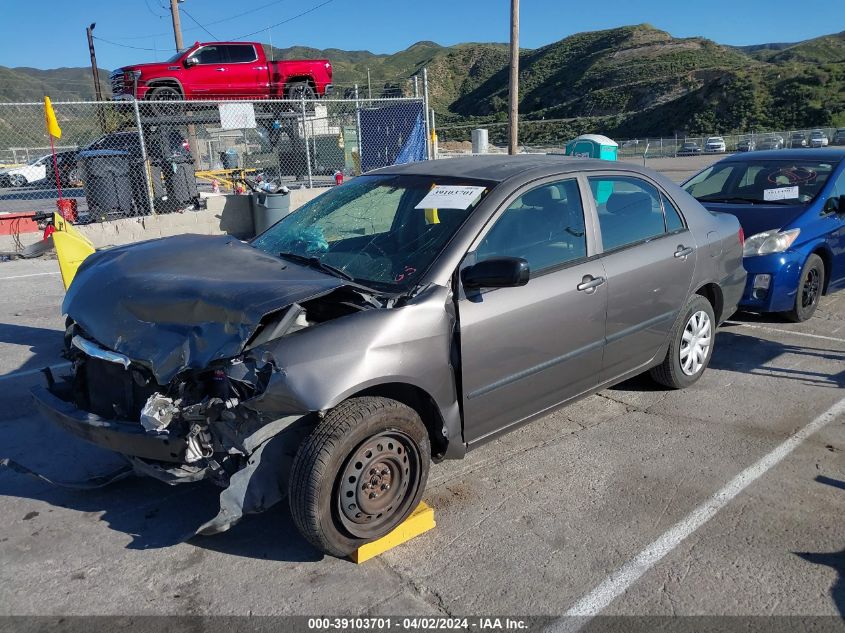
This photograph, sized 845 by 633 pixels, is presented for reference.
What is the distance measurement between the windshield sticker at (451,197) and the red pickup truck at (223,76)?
1374 cm

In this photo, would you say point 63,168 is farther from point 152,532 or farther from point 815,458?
point 815,458

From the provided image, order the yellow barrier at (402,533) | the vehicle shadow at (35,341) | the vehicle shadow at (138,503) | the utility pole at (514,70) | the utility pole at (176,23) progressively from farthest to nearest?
the utility pole at (176,23)
the utility pole at (514,70)
the vehicle shadow at (35,341)
the vehicle shadow at (138,503)
the yellow barrier at (402,533)

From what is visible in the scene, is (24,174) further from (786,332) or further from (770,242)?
(786,332)

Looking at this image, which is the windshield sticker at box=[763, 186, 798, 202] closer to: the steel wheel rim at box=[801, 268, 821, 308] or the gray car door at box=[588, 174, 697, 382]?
the steel wheel rim at box=[801, 268, 821, 308]

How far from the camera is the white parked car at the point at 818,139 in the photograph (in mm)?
37763

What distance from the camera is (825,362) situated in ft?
17.6

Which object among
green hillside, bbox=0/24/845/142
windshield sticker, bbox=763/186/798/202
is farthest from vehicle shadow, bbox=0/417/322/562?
green hillside, bbox=0/24/845/142

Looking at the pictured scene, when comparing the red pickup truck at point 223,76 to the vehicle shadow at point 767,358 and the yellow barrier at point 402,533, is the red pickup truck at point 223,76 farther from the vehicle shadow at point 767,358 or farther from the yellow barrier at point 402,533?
the yellow barrier at point 402,533

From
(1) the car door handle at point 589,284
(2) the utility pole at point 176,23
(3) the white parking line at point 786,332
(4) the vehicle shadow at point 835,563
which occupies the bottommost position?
(4) the vehicle shadow at point 835,563

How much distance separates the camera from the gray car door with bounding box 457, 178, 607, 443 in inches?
129

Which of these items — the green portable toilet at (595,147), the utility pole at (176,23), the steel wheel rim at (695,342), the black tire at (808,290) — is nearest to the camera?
the steel wheel rim at (695,342)

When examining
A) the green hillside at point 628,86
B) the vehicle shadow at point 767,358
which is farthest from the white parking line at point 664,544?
the green hillside at point 628,86

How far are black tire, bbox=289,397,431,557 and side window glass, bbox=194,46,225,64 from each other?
53.7ft

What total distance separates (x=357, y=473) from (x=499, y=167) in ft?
6.61
